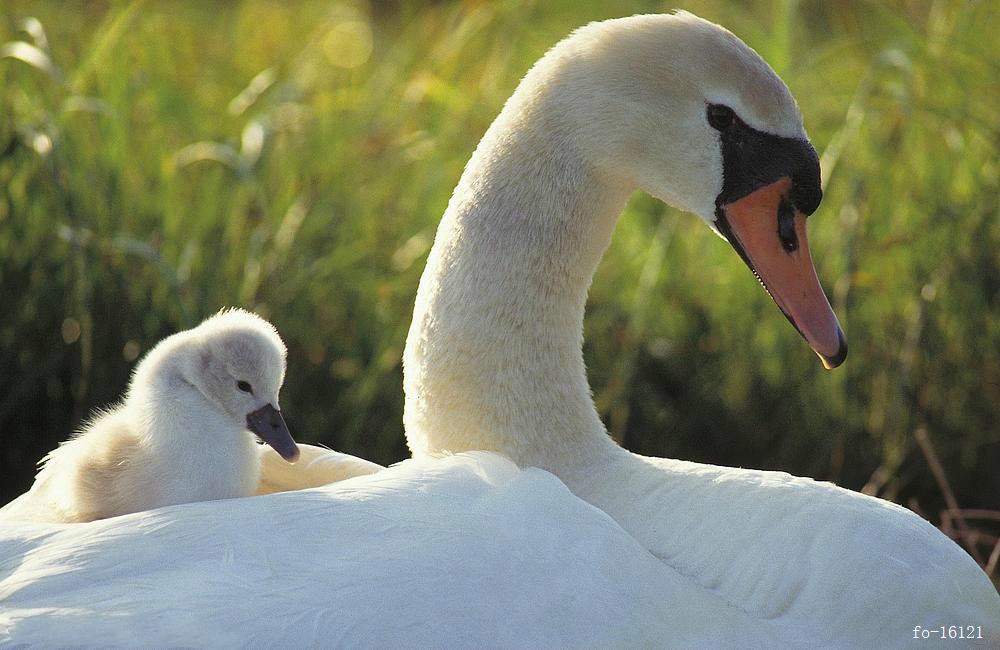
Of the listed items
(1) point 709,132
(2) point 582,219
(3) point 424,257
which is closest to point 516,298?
(2) point 582,219

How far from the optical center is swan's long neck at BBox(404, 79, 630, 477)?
8.86 ft

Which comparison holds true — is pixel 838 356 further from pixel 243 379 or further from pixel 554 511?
pixel 243 379

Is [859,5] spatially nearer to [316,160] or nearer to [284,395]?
[316,160]

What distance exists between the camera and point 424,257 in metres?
4.65

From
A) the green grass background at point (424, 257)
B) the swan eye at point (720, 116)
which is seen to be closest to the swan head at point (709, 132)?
the swan eye at point (720, 116)

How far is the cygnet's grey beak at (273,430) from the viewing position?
2652 millimetres

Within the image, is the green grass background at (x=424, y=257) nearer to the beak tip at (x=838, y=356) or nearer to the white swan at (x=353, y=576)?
the beak tip at (x=838, y=356)

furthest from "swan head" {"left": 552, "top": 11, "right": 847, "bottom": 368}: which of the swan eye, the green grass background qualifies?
the green grass background

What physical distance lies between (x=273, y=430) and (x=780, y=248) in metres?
1.03

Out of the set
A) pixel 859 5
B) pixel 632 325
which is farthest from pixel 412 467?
pixel 859 5

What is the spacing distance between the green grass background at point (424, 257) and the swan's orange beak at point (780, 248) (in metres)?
1.32

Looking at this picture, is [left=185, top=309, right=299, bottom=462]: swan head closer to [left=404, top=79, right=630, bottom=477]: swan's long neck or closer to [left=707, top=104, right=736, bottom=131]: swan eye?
[left=404, top=79, right=630, bottom=477]: swan's long neck

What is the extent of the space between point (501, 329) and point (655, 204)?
8.83 feet

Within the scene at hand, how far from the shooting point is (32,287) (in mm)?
4176
